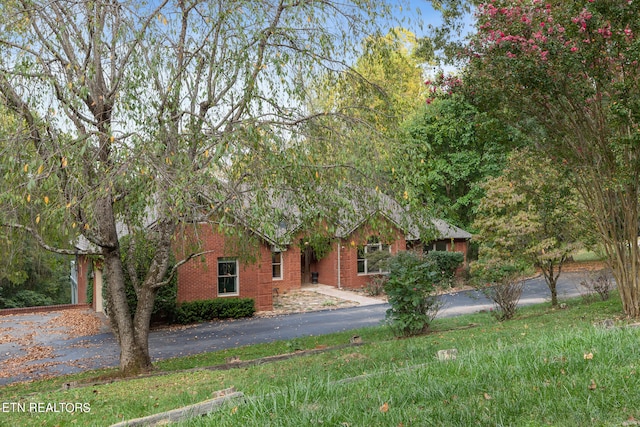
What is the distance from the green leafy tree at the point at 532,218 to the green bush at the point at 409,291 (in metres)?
3.64

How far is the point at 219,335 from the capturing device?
16.2 m

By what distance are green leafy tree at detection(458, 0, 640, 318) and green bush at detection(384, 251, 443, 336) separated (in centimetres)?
388

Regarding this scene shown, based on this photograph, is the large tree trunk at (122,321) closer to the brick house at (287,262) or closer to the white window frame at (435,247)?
the brick house at (287,262)

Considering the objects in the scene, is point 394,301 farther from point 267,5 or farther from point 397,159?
point 267,5

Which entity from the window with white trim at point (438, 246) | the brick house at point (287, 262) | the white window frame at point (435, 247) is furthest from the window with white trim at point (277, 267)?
the window with white trim at point (438, 246)

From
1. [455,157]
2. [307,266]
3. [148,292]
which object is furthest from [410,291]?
[455,157]

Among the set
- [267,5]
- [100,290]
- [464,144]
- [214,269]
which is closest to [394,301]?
[267,5]

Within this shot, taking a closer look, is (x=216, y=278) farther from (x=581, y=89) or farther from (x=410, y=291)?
(x=581, y=89)

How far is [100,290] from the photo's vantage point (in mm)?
22734

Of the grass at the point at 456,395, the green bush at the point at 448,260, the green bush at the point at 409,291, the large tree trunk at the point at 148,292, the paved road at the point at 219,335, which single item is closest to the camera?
the grass at the point at 456,395

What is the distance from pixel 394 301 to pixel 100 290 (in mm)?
15991

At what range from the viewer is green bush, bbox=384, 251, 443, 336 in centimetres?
1173

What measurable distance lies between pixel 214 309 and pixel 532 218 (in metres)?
11.9

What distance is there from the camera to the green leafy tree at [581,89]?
364 inches
